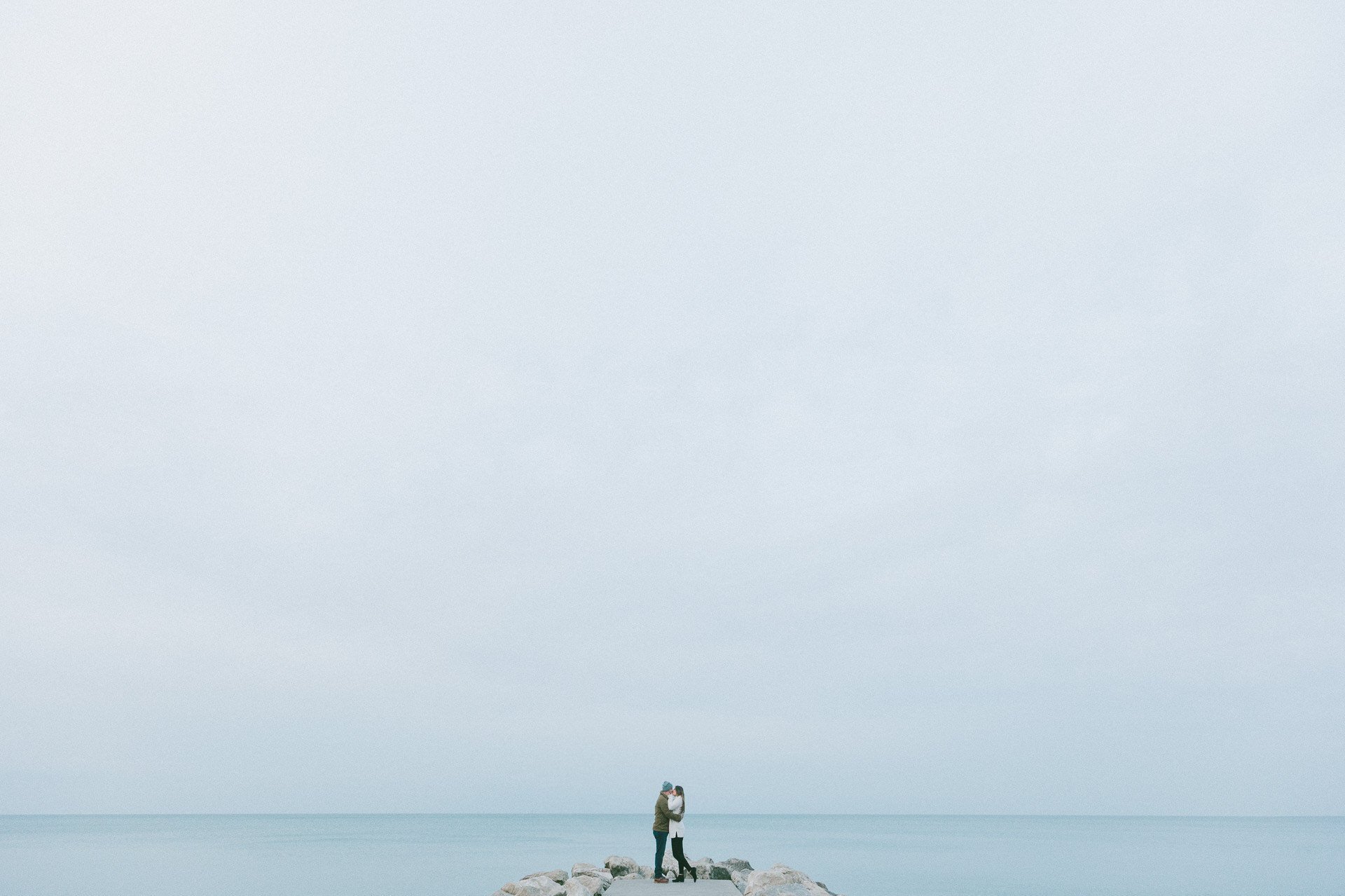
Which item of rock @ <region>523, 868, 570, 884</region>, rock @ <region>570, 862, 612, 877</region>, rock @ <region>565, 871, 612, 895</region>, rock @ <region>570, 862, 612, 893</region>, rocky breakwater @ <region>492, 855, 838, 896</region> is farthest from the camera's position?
rock @ <region>523, 868, 570, 884</region>

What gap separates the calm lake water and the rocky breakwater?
20.9 metres

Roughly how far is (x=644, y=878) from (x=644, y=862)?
35914mm

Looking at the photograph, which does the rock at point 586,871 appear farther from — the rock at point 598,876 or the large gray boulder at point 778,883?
the large gray boulder at point 778,883

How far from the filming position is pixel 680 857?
16.6 metres

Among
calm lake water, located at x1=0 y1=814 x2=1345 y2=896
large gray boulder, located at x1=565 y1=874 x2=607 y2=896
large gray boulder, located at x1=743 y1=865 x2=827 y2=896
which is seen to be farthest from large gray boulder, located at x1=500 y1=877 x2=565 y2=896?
calm lake water, located at x1=0 y1=814 x2=1345 y2=896

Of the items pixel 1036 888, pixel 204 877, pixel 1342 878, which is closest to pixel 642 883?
pixel 1036 888

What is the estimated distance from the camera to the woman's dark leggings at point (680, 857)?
1605 centimetres

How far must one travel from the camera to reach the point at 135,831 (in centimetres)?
10981

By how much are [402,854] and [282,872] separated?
15.4 metres

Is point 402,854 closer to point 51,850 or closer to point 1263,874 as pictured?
point 51,850

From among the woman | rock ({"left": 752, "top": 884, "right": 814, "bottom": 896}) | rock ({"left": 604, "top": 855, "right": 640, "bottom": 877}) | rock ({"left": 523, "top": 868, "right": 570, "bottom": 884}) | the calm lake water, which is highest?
the woman

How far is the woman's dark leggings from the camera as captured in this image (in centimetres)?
1605

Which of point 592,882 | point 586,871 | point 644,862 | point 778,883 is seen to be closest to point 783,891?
point 778,883

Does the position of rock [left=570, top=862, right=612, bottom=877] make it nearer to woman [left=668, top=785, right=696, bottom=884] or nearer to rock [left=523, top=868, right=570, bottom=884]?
rock [left=523, top=868, right=570, bottom=884]
